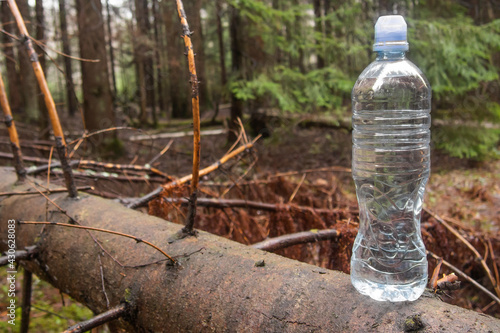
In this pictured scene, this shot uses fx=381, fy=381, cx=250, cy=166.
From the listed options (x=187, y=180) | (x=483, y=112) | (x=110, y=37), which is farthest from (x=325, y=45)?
(x=110, y=37)

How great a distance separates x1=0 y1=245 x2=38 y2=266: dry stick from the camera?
1.86 metres

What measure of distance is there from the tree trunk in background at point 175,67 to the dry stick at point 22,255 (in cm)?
927

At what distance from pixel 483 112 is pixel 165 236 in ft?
29.0

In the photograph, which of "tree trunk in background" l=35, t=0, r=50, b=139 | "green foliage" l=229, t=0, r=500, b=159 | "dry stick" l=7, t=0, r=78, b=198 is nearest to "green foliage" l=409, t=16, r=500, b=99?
"green foliage" l=229, t=0, r=500, b=159

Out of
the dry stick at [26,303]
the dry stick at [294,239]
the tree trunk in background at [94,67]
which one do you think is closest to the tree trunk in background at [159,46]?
the tree trunk in background at [94,67]

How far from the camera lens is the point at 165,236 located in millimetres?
1714

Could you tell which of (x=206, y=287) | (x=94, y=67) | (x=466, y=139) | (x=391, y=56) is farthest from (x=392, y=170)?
(x=94, y=67)

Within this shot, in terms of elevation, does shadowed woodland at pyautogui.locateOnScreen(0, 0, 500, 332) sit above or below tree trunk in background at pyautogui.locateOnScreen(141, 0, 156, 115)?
below

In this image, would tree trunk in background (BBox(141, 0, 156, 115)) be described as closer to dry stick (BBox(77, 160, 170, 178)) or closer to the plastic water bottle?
dry stick (BBox(77, 160, 170, 178))

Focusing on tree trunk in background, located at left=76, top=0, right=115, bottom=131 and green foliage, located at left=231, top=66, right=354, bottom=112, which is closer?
green foliage, located at left=231, top=66, right=354, bottom=112

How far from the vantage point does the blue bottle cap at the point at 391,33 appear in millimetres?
1243

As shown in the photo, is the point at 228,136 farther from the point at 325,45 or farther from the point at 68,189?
the point at 68,189

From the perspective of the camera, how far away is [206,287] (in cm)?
137

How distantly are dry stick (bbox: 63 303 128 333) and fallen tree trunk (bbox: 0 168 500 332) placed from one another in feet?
0.12
